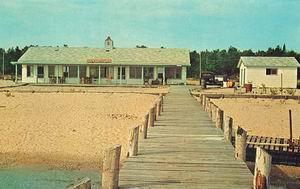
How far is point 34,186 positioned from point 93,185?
1.59 metres

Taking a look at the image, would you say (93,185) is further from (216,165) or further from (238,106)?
(238,106)

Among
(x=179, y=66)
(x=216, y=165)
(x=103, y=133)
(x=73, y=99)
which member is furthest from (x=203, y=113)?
(x=179, y=66)

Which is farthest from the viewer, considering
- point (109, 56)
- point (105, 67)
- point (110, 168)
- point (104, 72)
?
point (109, 56)

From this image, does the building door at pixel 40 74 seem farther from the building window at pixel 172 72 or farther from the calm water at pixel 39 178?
the calm water at pixel 39 178

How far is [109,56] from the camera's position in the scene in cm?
5169

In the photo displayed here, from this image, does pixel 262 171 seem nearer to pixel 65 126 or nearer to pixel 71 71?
pixel 65 126

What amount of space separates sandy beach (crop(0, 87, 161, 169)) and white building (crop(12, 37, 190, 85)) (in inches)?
629

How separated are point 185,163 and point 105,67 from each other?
42.9m

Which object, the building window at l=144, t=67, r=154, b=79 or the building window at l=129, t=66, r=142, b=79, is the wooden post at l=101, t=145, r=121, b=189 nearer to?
the building window at l=144, t=67, r=154, b=79

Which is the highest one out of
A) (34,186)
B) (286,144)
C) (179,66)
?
(179,66)

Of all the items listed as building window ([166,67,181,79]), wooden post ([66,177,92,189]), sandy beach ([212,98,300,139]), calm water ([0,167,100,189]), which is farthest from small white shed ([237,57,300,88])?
wooden post ([66,177,92,189])

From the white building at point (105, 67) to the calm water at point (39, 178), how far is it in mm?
34564

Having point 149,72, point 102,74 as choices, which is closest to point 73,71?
point 102,74

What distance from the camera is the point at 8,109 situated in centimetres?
2580
